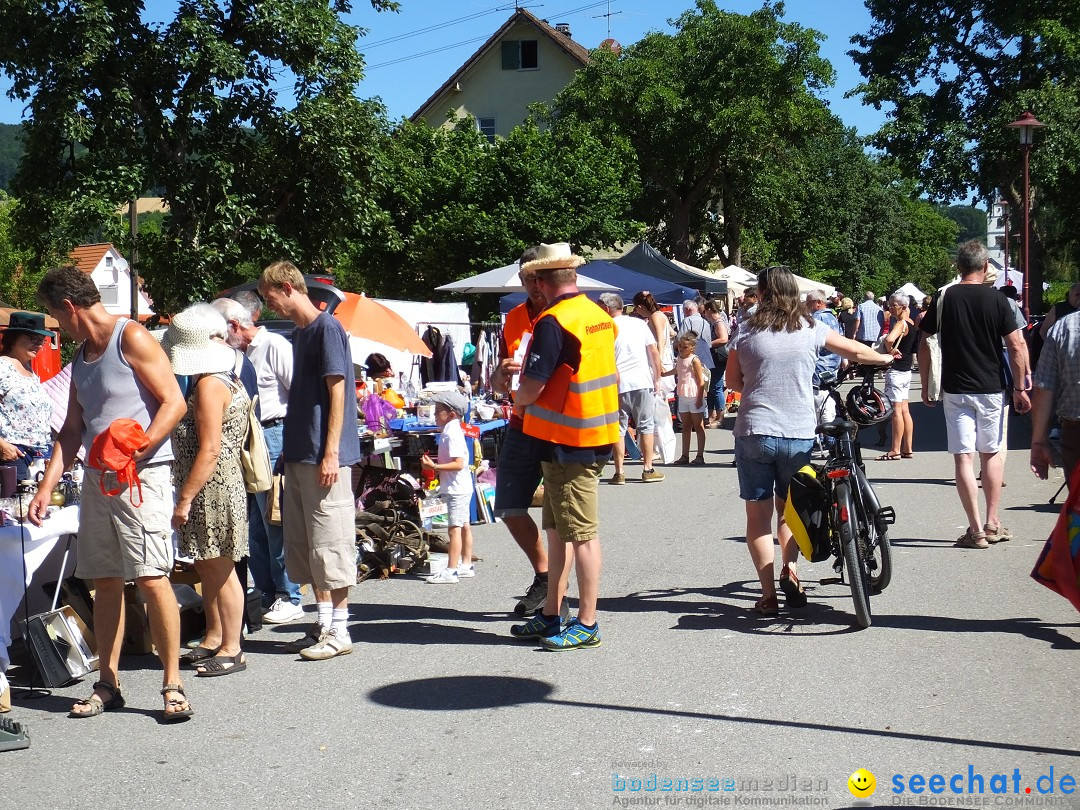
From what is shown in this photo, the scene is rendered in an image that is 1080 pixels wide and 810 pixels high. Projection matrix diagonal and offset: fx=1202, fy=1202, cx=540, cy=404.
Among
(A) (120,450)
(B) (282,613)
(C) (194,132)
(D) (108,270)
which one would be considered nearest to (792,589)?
(B) (282,613)

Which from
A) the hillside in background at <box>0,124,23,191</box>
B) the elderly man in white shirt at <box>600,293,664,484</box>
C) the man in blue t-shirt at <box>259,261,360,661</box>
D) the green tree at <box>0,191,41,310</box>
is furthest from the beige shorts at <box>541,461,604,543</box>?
the hillside in background at <box>0,124,23,191</box>

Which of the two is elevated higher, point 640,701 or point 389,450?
point 389,450

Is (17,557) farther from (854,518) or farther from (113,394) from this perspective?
(854,518)

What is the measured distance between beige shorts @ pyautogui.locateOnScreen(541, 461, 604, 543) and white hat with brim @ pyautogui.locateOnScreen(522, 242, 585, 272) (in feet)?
3.17

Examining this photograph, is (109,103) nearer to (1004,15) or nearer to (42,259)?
(42,259)

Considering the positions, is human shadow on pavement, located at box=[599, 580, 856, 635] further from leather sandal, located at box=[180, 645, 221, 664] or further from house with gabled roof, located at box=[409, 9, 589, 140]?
house with gabled roof, located at box=[409, 9, 589, 140]

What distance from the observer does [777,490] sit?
6.41 metres

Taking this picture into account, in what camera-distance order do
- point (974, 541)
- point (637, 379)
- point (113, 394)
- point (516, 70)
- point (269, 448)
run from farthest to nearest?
1. point (516, 70)
2. point (637, 379)
3. point (974, 541)
4. point (269, 448)
5. point (113, 394)

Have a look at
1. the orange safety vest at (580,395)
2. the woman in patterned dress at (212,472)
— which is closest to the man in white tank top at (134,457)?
the woman in patterned dress at (212,472)

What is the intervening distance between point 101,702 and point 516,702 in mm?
1801

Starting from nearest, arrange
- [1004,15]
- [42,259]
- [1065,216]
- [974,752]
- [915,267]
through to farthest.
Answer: [974,752], [42,259], [1004,15], [1065,216], [915,267]

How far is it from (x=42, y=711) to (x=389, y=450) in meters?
3.75

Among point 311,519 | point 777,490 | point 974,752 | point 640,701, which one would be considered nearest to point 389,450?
point 311,519

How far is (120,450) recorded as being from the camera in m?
4.91
